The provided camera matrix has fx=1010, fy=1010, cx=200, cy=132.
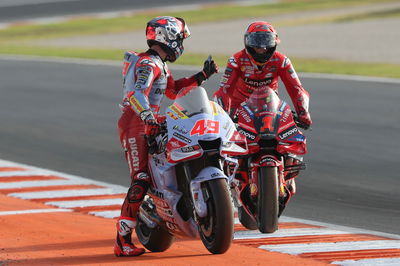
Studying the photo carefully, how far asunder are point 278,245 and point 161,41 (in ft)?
6.33

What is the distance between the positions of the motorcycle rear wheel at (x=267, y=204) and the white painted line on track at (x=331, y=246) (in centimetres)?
17

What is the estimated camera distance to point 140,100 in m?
7.89

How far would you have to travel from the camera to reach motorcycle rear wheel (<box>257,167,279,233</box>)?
27.2 feet

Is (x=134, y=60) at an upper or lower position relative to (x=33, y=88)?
upper

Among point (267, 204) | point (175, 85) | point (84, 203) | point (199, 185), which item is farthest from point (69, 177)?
point (199, 185)

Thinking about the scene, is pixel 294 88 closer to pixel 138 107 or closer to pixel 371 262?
pixel 138 107

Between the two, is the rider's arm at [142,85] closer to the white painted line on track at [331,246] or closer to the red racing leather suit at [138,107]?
the red racing leather suit at [138,107]

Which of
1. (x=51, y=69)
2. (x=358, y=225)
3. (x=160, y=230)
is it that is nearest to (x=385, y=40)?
(x=51, y=69)

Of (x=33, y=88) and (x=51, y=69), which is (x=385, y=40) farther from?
(x=33, y=88)

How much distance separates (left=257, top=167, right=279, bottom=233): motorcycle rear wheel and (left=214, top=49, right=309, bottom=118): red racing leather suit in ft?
3.99

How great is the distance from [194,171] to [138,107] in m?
0.75

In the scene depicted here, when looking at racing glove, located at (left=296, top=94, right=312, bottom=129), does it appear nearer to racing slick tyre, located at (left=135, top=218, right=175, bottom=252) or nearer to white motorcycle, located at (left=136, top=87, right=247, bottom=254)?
white motorcycle, located at (left=136, top=87, right=247, bottom=254)

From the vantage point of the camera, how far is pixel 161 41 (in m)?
8.17

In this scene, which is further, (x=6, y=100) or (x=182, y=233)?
(x=6, y=100)
